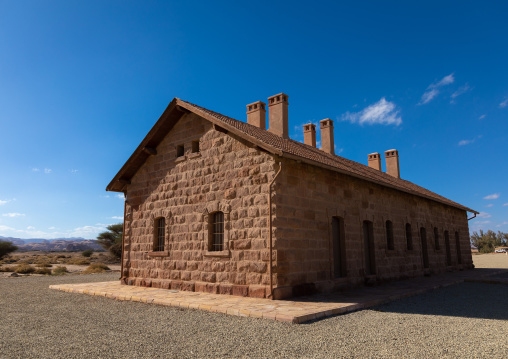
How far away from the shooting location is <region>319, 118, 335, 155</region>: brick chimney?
700 inches

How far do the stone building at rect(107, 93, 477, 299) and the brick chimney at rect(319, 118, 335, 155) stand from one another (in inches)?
147

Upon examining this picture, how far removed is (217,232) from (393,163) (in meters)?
16.2

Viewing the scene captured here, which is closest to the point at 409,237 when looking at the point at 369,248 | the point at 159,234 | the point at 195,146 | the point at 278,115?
the point at 369,248

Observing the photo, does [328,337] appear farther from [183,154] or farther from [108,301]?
[183,154]

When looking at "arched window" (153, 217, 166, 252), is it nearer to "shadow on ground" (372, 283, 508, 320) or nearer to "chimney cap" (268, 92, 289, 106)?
"chimney cap" (268, 92, 289, 106)

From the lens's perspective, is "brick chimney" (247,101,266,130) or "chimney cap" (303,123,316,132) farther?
"chimney cap" (303,123,316,132)

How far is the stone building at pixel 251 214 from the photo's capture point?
956 centimetres

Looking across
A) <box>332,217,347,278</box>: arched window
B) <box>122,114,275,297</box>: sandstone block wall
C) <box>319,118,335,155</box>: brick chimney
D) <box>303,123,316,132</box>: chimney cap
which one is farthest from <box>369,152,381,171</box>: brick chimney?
<box>122,114,275,297</box>: sandstone block wall

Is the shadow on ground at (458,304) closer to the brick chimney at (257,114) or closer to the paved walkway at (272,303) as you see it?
the paved walkway at (272,303)

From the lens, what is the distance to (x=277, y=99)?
1492 centimetres

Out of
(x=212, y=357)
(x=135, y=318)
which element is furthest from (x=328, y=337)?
(x=135, y=318)

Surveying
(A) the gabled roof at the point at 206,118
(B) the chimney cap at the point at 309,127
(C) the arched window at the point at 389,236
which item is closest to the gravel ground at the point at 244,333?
(A) the gabled roof at the point at 206,118

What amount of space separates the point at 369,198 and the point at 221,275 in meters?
6.26

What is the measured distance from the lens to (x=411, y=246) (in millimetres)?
15891
